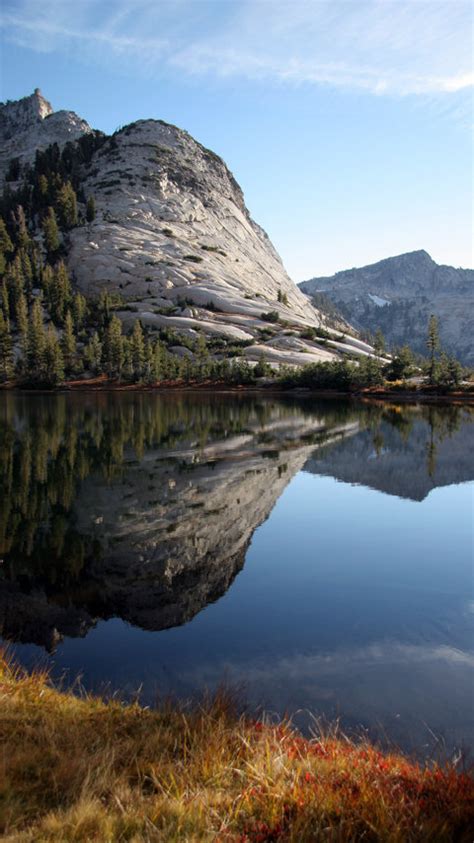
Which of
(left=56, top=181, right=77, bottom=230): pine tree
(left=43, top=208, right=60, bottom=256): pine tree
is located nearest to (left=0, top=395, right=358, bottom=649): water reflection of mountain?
(left=43, top=208, right=60, bottom=256): pine tree

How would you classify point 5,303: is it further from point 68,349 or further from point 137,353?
point 137,353

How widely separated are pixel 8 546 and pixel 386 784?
16227mm

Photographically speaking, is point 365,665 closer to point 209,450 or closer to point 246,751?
point 246,751

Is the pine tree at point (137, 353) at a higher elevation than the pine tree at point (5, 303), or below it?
below

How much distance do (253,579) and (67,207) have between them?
18940cm

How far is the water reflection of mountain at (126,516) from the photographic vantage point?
14.4 m

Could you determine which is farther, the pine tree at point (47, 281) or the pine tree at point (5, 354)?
the pine tree at point (47, 281)

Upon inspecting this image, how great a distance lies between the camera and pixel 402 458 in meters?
40.0

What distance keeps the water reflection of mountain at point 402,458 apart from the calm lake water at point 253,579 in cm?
27

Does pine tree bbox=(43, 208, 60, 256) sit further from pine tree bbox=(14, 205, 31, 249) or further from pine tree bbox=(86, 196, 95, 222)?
pine tree bbox=(86, 196, 95, 222)

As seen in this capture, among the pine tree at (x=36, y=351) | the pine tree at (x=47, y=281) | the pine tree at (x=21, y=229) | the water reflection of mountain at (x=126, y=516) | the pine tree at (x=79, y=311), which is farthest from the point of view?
the pine tree at (x=21, y=229)

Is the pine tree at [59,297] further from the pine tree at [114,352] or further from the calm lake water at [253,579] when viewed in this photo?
the calm lake water at [253,579]

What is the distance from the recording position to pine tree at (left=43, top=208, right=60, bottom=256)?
16775 cm

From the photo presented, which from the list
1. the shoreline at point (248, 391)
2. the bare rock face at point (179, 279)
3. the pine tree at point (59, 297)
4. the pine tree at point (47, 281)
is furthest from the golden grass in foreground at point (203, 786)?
the pine tree at point (47, 281)
